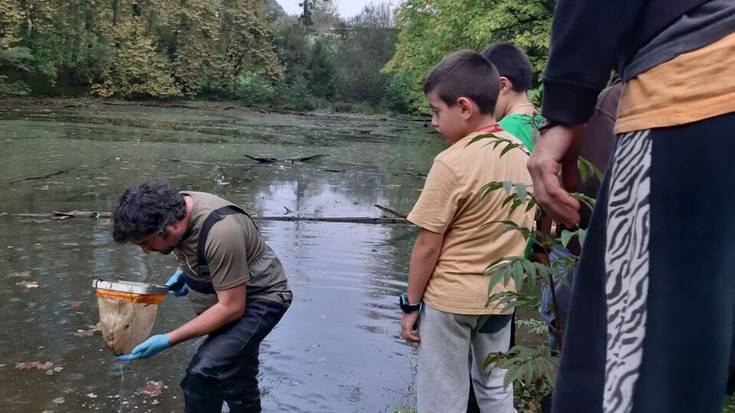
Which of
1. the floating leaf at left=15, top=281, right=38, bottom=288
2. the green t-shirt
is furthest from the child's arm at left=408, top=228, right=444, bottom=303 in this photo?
the floating leaf at left=15, top=281, right=38, bottom=288

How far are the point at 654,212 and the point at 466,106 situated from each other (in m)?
1.59

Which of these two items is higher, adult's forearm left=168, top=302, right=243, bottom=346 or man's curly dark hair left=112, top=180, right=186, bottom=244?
man's curly dark hair left=112, top=180, right=186, bottom=244

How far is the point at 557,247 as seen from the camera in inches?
105

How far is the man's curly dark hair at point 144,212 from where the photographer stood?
3.15m

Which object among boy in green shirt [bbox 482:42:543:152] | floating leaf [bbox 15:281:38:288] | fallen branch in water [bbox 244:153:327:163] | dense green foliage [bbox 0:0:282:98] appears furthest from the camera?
dense green foliage [bbox 0:0:282:98]

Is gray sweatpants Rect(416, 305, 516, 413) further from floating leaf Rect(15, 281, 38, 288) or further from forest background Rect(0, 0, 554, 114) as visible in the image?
forest background Rect(0, 0, 554, 114)

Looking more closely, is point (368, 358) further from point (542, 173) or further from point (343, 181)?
point (343, 181)

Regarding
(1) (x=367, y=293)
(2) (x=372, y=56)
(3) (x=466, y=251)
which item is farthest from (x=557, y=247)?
(2) (x=372, y=56)

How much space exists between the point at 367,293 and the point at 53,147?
1225 centimetres

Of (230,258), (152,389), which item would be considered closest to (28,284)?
(152,389)

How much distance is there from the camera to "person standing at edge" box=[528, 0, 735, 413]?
3.80 ft

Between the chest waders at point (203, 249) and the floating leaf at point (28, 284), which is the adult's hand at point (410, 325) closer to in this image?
the chest waders at point (203, 249)

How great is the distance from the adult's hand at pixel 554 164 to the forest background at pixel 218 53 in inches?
793

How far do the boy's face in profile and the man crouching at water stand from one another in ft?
3.67
